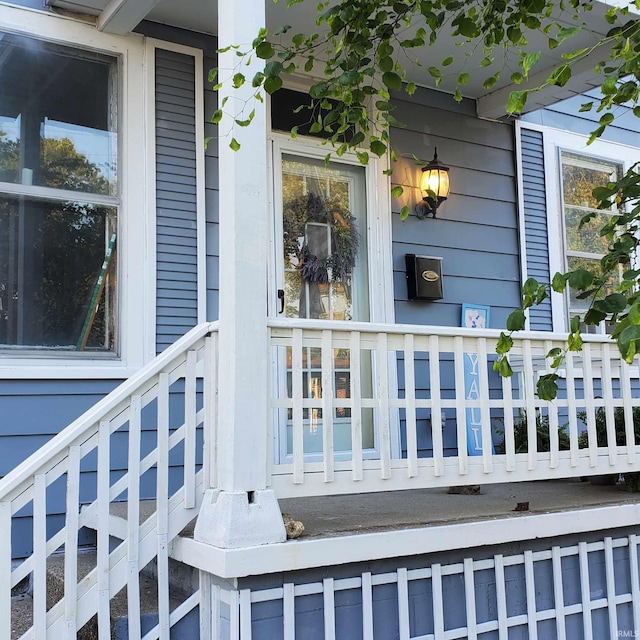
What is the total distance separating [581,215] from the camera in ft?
17.5

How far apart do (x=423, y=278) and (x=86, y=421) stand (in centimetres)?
258

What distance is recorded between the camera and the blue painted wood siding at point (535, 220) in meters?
5.00

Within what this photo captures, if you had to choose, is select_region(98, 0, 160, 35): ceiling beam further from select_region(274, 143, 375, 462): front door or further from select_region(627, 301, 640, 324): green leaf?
select_region(627, 301, 640, 324): green leaf

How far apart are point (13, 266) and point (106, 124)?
86 centimetres

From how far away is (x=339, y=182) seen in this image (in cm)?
447

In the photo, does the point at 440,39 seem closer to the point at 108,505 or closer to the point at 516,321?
the point at 516,321

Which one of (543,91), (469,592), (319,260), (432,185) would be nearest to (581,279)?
(469,592)

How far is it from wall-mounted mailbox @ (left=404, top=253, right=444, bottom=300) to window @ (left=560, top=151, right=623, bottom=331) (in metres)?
1.21

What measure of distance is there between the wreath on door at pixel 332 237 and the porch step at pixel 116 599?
195cm

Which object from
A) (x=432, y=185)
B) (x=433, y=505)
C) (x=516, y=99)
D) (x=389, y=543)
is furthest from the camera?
(x=432, y=185)

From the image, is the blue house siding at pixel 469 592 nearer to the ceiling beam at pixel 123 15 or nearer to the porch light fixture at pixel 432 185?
the porch light fixture at pixel 432 185

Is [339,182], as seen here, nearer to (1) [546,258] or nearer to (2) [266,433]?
(1) [546,258]

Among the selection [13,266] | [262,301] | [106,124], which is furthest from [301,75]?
[262,301]

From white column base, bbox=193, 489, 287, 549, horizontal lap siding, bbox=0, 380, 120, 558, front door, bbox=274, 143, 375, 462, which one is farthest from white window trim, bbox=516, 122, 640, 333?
white column base, bbox=193, 489, 287, 549
